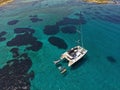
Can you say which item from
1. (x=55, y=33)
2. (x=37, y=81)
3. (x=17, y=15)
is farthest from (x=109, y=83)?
(x=17, y=15)

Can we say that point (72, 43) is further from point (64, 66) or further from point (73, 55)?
point (64, 66)

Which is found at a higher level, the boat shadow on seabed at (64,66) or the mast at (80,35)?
the boat shadow on seabed at (64,66)

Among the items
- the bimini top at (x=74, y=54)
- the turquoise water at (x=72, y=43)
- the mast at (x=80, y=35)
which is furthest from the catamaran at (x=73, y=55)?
the mast at (x=80, y=35)

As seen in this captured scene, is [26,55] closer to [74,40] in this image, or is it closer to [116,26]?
[74,40]

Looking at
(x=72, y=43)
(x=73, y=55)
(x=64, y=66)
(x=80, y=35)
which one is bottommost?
(x=72, y=43)

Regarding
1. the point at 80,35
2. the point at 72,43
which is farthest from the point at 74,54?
the point at 80,35

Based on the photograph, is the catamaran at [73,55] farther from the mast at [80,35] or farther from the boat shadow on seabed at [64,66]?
the mast at [80,35]

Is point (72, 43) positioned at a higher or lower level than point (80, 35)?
lower
